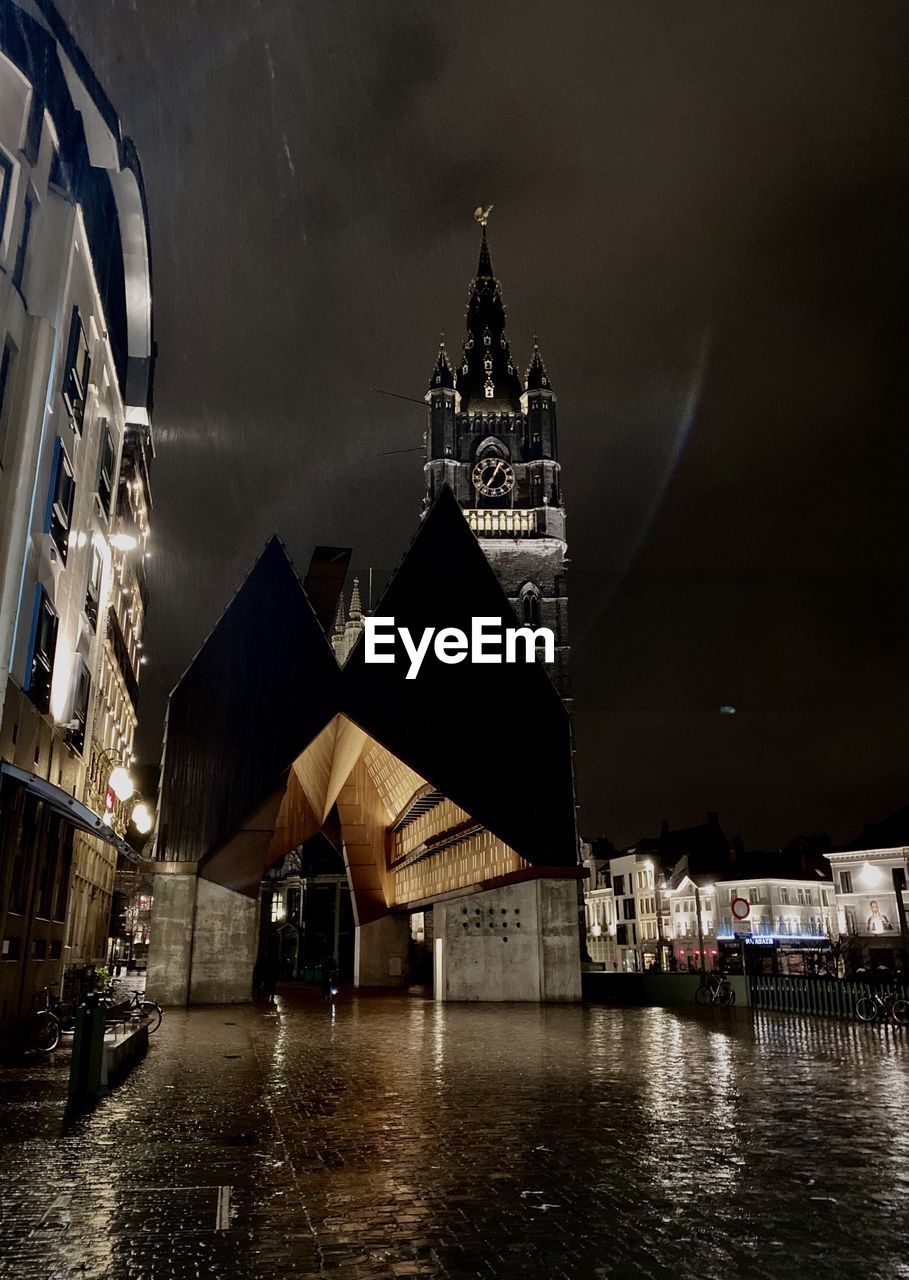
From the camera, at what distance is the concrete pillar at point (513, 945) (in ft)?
107

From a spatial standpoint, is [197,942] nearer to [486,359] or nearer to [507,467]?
[507,467]

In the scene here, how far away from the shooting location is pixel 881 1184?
7121mm

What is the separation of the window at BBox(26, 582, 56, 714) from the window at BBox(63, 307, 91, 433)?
491cm

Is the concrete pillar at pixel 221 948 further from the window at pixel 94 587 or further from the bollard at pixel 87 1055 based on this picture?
the bollard at pixel 87 1055

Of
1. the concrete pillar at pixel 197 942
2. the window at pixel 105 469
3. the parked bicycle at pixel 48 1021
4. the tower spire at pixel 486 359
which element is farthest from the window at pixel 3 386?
the tower spire at pixel 486 359

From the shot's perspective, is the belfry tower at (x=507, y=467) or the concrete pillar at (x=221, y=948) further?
the belfry tower at (x=507, y=467)

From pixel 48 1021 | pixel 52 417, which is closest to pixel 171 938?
pixel 48 1021

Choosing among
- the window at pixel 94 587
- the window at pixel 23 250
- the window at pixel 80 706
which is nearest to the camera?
the window at pixel 23 250

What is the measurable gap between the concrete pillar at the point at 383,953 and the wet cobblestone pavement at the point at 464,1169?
35237 millimetres

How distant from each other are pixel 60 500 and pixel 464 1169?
18.8 metres

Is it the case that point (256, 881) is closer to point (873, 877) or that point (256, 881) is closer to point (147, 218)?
point (147, 218)

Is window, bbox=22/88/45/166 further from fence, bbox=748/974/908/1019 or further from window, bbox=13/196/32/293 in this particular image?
fence, bbox=748/974/908/1019

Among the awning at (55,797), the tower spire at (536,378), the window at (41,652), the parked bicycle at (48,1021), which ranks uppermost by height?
the tower spire at (536,378)

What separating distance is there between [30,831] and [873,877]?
6677 centimetres
